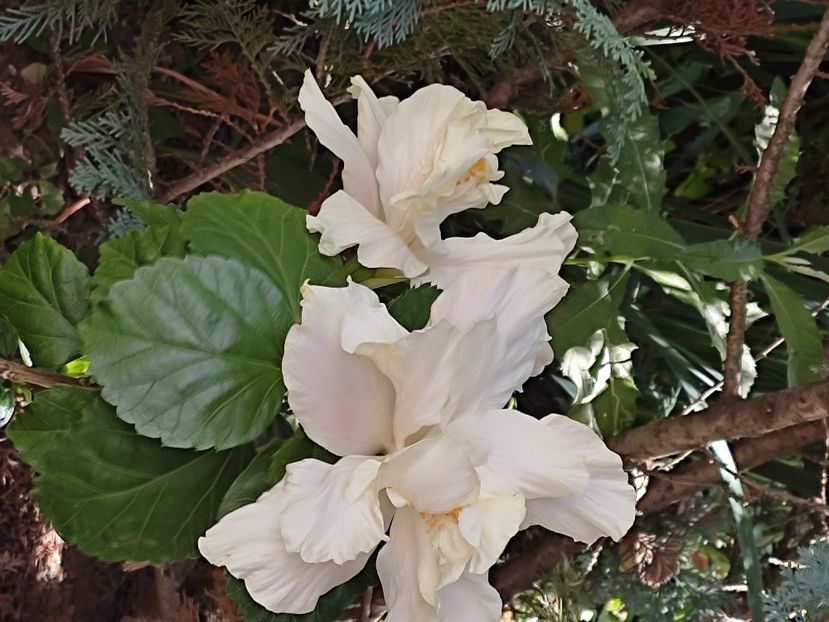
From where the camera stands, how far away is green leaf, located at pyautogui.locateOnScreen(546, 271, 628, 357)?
0.80 meters

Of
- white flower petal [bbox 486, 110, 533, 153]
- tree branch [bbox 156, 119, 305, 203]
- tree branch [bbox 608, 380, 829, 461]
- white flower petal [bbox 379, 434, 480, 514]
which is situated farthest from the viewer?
tree branch [bbox 156, 119, 305, 203]

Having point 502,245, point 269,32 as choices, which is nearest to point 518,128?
point 502,245

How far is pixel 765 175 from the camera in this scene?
71cm

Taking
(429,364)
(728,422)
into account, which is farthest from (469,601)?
(728,422)

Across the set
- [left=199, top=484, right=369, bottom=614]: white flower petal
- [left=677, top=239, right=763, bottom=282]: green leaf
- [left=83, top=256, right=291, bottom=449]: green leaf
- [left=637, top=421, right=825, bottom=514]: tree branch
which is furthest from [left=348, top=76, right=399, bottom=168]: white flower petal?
[left=637, top=421, right=825, bottom=514]: tree branch

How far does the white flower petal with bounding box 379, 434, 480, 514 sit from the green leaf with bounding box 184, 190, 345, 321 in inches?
4.6

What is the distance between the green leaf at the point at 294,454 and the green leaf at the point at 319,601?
0.07 metres

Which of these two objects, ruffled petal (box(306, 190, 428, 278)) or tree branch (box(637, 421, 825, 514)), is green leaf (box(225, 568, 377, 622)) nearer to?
ruffled petal (box(306, 190, 428, 278))

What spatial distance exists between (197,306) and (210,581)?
689 millimetres

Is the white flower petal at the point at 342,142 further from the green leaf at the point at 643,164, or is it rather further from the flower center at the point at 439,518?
the green leaf at the point at 643,164

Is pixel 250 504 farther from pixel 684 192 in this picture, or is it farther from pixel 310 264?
pixel 684 192

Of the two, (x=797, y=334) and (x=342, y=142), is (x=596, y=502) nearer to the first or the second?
(x=342, y=142)

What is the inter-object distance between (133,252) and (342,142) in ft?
0.46

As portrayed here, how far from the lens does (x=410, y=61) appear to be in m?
0.75
